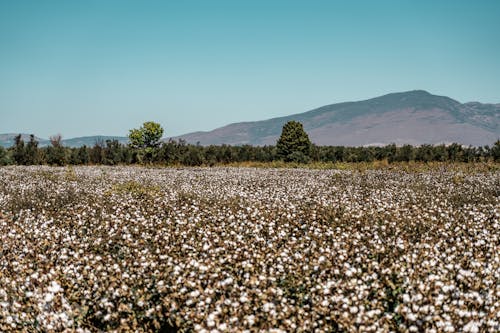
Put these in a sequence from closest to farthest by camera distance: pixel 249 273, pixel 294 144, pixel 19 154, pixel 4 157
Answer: pixel 249 273 → pixel 4 157 → pixel 294 144 → pixel 19 154

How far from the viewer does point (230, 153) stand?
163 feet

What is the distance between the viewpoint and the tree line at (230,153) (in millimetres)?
41781

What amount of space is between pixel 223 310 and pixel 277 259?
193 centimetres

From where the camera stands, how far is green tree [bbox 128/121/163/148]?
211ft

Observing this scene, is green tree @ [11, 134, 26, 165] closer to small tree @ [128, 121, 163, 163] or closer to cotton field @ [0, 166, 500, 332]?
small tree @ [128, 121, 163, 163]

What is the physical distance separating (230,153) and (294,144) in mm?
10247

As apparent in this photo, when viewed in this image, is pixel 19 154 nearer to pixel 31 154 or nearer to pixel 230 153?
pixel 31 154

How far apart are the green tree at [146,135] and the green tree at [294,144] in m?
27.3

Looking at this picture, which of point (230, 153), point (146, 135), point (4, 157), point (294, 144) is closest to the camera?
point (4, 157)

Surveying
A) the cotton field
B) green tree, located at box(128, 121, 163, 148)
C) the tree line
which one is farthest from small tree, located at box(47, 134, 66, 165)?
the cotton field

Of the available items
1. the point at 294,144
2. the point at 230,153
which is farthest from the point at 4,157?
the point at 294,144

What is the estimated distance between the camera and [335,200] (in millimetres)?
11961

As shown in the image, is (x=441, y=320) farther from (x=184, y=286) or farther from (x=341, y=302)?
(x=184, y=286)

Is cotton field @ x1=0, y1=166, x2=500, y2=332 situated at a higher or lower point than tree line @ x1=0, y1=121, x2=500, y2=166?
lower
